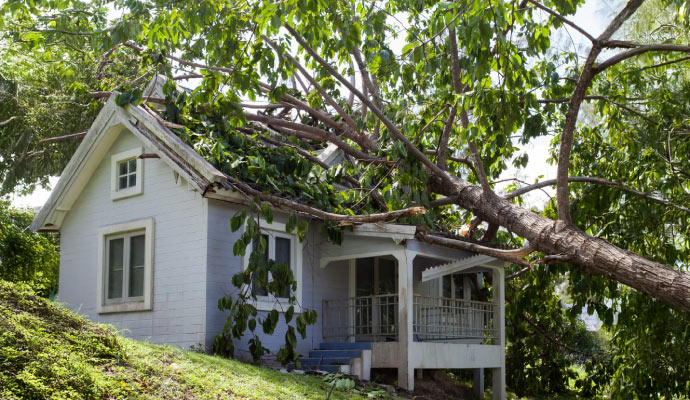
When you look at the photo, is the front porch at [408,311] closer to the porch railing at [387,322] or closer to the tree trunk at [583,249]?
the porch railing at [387,322]

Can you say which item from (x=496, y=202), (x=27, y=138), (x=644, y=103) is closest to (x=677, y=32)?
(x=644, y=103)

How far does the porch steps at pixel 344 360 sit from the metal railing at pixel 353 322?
73 cm

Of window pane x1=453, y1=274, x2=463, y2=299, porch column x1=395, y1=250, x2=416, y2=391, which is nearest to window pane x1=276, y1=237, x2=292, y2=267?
porch column x1=395, y1=250, x2=416, y2=391

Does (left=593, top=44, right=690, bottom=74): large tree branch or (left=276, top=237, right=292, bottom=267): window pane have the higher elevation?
(left=593, top=44, right=690, bottom=74): large tree branch

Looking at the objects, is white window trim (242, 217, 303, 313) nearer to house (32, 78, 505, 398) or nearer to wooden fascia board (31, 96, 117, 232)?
house (32, 78, 505, 398)

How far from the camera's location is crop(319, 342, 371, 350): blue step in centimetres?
1329

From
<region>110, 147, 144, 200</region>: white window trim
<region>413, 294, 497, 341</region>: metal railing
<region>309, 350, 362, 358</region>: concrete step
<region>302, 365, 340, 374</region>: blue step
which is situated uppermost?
<region>110, 147, 144, 200</region>: white window trim

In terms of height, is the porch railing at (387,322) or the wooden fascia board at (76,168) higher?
the wooden fascia board at (76,168)

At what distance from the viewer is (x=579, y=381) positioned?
703 inches

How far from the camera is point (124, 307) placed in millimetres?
14227

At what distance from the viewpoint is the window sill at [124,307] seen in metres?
13.9

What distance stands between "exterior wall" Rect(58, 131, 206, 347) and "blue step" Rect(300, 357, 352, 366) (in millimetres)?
2109

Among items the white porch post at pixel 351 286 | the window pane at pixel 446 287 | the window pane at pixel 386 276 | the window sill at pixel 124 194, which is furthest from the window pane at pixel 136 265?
the window pane at pixel 446 287

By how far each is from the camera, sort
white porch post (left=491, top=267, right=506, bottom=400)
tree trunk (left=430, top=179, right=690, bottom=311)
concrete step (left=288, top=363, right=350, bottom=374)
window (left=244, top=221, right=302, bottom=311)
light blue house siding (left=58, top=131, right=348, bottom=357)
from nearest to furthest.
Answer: tree trunk (left=430, top=179, right=690, bottom=311) < concrete step (left=288, top=363, right=350, bottom=374) < light blue house siding (left=58, top=131, right=348, bottom=357) < window (left=244, top=221, right=302, bottom=311) < white porch post (left=491, top=267, right=506, bottom=400)
